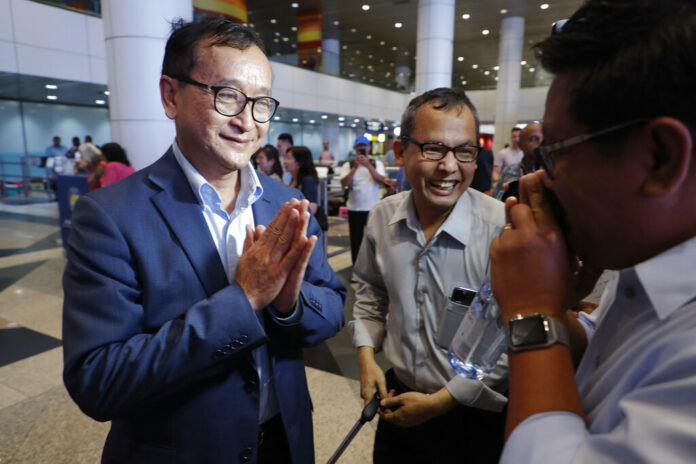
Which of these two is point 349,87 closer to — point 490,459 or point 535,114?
point 535,114

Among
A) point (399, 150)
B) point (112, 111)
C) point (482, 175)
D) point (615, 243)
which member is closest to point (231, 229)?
point (399, 150)

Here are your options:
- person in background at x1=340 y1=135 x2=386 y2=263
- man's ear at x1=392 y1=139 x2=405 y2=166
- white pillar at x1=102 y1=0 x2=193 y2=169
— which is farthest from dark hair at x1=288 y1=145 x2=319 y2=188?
man's ear at x1=392 y1=139 x2=405 y2=166

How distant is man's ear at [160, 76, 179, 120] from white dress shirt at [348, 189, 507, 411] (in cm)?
83

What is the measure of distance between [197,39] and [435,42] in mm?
9537

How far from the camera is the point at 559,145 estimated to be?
668mm

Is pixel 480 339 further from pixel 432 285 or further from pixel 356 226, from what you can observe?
pixel 356 226

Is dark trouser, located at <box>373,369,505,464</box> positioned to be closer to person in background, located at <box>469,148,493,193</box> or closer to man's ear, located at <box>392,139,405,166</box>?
man's ear, located at <box>392,139,405,166</box>

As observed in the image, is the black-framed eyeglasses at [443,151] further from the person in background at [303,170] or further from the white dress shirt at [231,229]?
the person in background at [303,170]

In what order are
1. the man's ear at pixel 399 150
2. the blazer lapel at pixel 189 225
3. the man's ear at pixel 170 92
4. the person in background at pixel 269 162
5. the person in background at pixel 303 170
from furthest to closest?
the person in background at pixel 269 162, the person in background at pixel 303 170, the man's ear at pixel 399 150, the man's ear at pixel 170 92, the blazer lapel at pixel 189 225

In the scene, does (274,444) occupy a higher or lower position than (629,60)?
lower

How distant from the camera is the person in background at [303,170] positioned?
16.2ft

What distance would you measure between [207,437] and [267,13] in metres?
17.9

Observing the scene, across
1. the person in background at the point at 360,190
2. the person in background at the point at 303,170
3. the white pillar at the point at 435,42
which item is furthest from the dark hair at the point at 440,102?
the white pillar at the point at 435,42

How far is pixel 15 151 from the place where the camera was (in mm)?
14859
